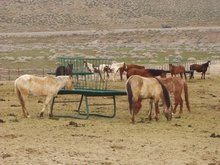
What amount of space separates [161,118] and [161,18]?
353ft

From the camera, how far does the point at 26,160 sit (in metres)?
11.1

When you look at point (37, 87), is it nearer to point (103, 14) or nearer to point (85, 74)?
point (85, 74)

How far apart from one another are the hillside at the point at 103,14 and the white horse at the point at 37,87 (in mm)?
93631

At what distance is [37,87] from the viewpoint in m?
17.2

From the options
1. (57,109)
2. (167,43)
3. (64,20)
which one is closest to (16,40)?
(167,43)

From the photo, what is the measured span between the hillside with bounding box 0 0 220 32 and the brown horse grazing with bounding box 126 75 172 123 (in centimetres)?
9481

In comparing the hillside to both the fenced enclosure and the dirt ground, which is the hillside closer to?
the fenced enclosure

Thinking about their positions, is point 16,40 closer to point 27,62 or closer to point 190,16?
point 27,62

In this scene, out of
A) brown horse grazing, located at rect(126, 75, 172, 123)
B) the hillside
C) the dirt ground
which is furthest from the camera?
the hillside

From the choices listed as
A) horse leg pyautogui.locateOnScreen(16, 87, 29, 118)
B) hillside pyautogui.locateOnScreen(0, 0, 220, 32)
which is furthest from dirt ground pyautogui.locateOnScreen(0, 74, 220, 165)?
hillside pyautogui.locateOnScreen(0, 0, 220, 32)

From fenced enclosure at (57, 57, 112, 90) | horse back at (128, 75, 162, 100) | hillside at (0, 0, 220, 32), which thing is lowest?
hillside at (0, 0, 220, 32)

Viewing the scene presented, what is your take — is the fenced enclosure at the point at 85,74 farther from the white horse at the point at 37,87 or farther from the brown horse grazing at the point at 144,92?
the brown horse grazing at the point at 144,92

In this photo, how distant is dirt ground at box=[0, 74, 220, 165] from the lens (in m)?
11.5

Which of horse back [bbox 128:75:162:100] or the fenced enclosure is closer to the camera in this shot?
horse back [bbox 128:75:162:100]
